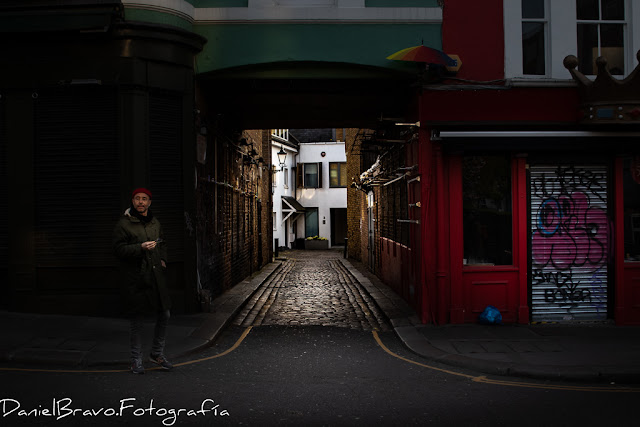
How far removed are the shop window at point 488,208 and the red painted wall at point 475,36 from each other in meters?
1.49

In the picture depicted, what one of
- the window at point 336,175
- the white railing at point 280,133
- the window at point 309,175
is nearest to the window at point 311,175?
the window at point 309,175

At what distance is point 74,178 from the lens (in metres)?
9.53

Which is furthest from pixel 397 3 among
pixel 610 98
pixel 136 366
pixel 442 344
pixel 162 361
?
pixel 136 366

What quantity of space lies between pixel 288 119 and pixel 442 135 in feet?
21.1

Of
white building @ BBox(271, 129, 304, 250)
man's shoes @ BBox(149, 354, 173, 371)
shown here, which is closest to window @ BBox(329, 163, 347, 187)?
white building @ BBox(271, 129, 304, 250)

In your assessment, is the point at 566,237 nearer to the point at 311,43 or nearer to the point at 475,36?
the point at 475,36

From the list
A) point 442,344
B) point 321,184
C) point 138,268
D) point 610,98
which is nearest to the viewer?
point 138,268

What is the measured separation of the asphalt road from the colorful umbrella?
15.0 feet

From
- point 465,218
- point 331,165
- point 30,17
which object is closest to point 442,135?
point 465,218

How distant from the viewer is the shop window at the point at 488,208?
381 inches

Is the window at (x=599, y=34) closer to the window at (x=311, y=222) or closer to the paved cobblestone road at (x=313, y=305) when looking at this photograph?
the paved cobblestone road at (x=313, y=305)

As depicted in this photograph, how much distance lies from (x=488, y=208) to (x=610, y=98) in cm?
255

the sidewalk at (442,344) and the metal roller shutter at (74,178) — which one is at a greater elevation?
the metal roller shutter at (74,178)

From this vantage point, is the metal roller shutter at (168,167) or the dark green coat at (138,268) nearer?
the dark green coat at (138,268)
